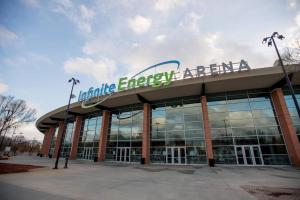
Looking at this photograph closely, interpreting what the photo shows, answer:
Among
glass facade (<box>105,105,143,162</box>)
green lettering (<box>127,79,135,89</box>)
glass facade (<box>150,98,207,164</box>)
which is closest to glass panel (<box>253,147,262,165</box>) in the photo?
glass facade (<box>150,98,207,164</box>)

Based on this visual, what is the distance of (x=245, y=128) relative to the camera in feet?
69.6

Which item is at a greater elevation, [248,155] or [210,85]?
[210,85]

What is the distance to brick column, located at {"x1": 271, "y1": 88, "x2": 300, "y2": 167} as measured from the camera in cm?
1793

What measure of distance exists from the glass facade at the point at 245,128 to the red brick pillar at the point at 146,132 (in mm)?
9237

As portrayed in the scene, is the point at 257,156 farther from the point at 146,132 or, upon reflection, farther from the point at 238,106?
the point at 146,132

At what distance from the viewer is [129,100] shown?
26.8 metres

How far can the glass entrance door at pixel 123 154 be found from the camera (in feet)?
85.6

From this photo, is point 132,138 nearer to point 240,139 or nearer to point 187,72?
point 187,72

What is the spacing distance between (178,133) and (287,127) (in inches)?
507

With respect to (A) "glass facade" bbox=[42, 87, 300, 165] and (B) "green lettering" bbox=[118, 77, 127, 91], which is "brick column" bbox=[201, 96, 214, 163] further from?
(B) "green lettering" bbox=[118, 77, 127, 91]

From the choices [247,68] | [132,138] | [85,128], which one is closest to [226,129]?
[247,68]

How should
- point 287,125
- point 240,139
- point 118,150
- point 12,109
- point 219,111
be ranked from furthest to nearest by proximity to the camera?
point 12,109
point 118,150
point 219,111
point 240,139
point 287,125

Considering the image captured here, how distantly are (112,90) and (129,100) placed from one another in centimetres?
323

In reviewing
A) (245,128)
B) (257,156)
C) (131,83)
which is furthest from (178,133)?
(131,83)
